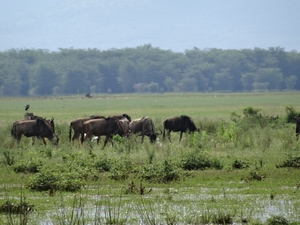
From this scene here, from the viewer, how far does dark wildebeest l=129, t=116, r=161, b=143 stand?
24719 millimetres

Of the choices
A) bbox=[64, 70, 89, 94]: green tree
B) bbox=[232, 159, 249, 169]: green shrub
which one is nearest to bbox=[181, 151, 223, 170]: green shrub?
bbox=[232, 159, 249, 169]: green shrub

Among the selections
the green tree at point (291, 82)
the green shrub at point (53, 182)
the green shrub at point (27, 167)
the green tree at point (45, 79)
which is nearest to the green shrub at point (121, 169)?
the green shrub at point (53, 182)

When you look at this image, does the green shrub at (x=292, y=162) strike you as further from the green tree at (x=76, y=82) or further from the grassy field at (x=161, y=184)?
the green tree at (x=76, y=82)

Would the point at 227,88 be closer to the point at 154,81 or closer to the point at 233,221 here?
the point at 154,81

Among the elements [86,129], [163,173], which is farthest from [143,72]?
[163,173]

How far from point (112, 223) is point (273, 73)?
140 metres

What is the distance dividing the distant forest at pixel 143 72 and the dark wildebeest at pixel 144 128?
114m

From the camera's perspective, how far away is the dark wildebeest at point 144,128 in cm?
2472

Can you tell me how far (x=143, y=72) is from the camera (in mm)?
153875

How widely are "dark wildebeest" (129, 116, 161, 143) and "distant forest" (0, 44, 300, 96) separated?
114 meters

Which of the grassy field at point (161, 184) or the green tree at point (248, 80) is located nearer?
the grassy field at point (161, 184)

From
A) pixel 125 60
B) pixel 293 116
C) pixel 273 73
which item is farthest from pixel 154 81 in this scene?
pixel 293 116

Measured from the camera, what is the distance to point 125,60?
162m

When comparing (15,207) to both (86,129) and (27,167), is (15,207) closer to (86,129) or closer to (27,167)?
(27,167)
